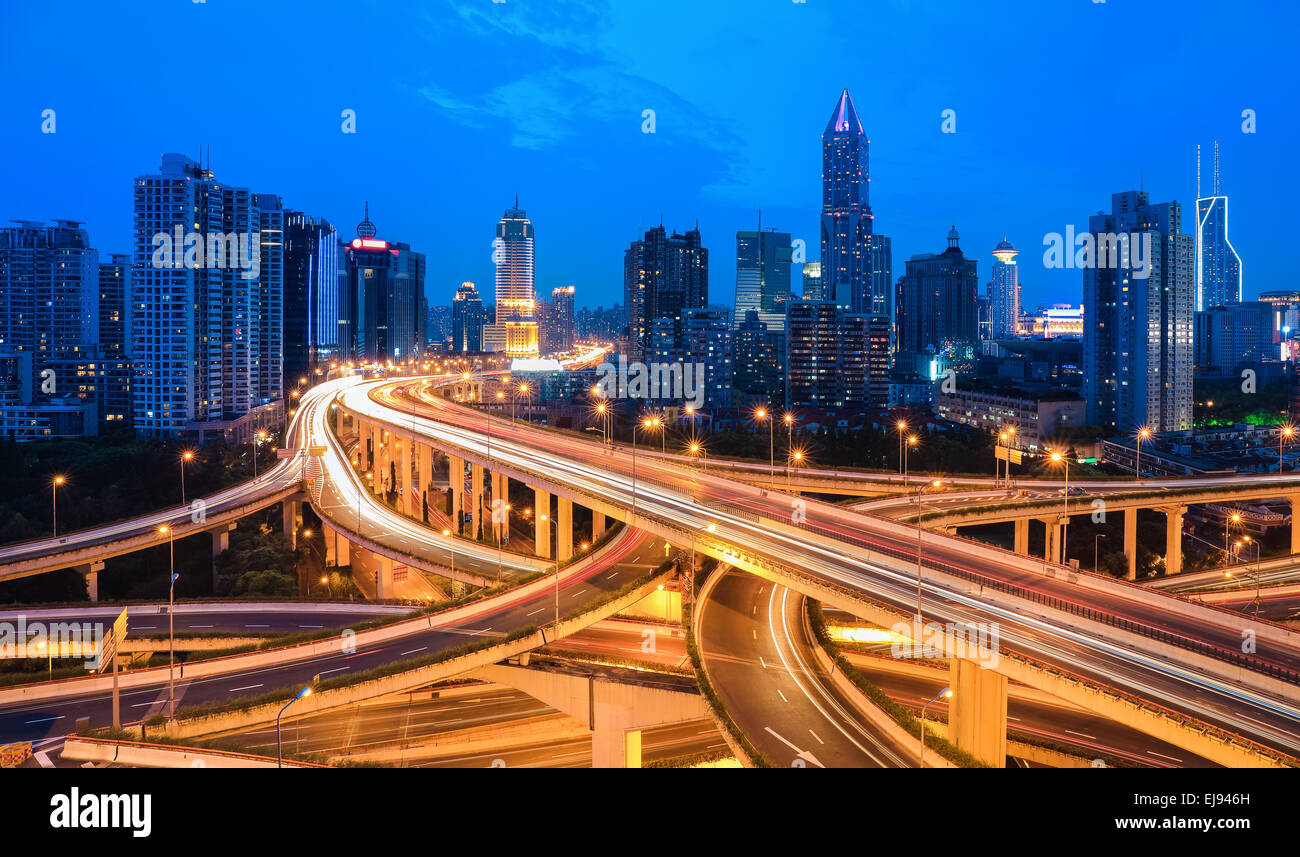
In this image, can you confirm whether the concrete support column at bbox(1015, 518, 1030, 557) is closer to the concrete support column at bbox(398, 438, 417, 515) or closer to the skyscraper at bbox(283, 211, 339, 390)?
the concrete support column at bbox(398, 438, 417, 515)

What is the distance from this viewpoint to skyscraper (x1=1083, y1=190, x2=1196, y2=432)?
8825 cm

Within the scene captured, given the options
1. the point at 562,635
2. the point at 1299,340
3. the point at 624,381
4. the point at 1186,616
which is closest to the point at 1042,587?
the point at 1186,616

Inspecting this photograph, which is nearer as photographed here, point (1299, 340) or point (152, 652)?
point (152, 652)

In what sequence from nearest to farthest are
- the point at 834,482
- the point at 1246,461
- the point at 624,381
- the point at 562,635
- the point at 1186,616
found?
the point at 1186,616, the point at 562,635, the point at 834,482, the point at 1246,461, the point at 624,381

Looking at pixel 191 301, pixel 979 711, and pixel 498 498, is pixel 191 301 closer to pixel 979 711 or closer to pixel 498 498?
pixel 498 498

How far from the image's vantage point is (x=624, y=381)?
396 ft

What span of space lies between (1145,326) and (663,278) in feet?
291

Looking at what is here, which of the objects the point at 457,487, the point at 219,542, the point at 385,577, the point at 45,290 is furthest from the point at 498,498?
the point at 45,290

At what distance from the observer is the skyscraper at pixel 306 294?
4537 inches

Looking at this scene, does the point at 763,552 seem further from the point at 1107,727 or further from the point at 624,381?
the point at 624,381

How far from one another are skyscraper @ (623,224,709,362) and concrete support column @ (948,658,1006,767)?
133871 mm

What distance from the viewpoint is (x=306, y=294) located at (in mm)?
123875
